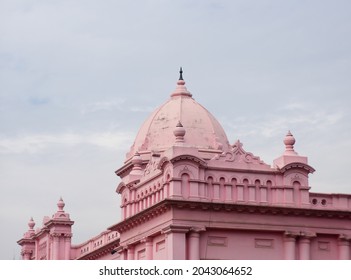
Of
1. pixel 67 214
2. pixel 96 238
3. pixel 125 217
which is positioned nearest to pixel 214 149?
pixel 125 217

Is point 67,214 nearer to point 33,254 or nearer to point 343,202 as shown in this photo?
point 33,254

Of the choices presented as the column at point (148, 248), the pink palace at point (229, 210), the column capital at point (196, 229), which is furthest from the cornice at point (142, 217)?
the column capital at point (196, 229)

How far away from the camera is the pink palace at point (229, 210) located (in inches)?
1805

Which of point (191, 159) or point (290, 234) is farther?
point (290, 234)

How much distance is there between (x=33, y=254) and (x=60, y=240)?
20.3 ft

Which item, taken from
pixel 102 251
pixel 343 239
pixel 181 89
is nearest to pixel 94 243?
pixel 102 251

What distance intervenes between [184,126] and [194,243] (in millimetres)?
10584

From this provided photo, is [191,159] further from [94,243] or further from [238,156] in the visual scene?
[94,243]

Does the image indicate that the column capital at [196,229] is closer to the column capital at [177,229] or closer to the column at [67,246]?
the column capital at [177,229]

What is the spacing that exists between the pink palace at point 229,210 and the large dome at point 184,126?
15.5ft

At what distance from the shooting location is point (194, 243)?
4553 cm

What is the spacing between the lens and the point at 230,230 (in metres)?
46.6

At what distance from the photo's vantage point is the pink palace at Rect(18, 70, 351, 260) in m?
45.8
